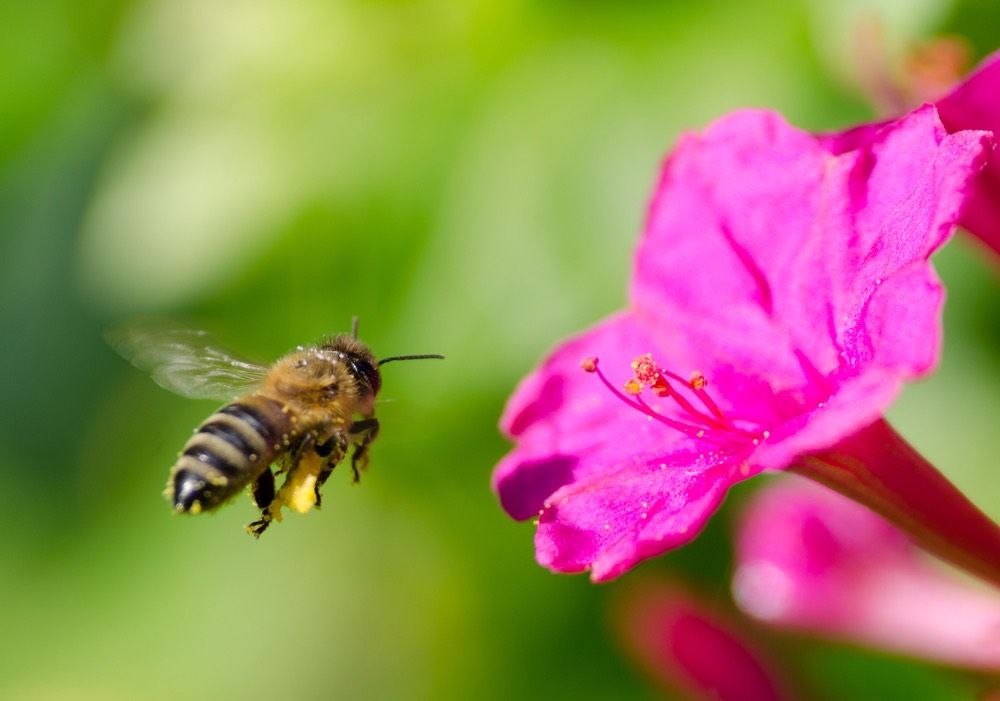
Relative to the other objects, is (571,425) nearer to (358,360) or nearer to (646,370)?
(646,370)

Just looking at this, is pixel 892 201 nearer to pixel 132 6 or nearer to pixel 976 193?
pixel 976 193

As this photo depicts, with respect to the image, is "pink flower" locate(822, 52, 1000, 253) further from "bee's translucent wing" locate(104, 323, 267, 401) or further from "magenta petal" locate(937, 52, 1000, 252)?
"bee's translucent wing" locate(104, 323, 267, 401)


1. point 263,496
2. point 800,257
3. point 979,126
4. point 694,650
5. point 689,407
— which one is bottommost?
point 694,650

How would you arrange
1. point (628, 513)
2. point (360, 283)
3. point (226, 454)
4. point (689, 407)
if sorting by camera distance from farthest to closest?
point (360, 283) → point (226, 454) → point (689, 407) → point (628, 513)

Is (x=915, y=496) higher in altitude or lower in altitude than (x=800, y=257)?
lower

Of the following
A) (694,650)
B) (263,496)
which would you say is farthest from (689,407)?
(694,650)

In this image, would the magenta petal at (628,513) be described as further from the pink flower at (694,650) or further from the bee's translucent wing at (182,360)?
the pink flower at (694,650)
